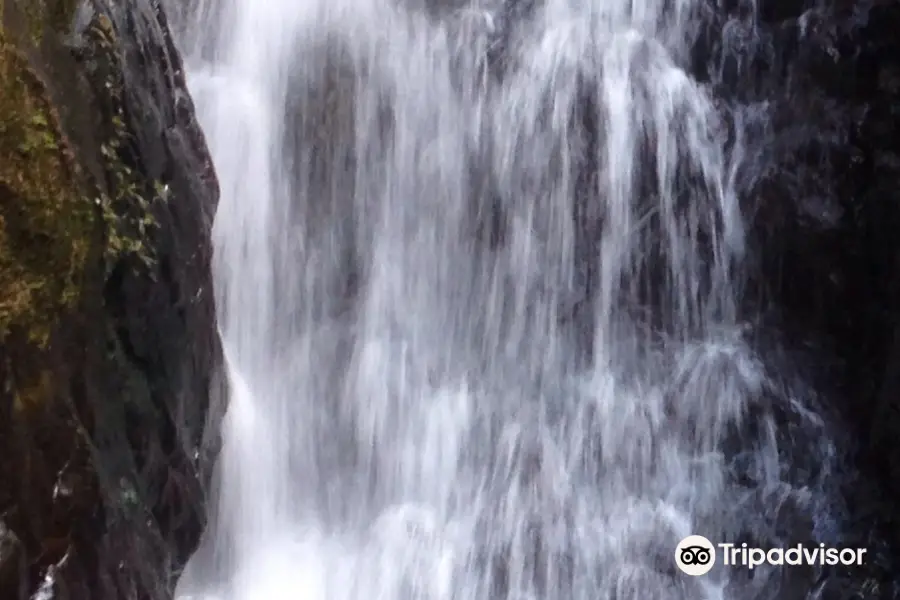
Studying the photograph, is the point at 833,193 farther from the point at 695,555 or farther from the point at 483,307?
the point at 695,555

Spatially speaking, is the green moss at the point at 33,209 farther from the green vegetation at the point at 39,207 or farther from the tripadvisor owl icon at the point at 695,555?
the tripadvisor owl icon at the point at 695,555

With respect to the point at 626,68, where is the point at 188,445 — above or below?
below

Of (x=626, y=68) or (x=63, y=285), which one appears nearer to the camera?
(x=63, y=285)

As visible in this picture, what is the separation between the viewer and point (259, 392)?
8094 mm

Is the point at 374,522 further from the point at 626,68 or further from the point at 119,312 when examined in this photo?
the point at 626,68

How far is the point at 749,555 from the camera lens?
7.38 metres

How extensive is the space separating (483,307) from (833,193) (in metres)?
3.61

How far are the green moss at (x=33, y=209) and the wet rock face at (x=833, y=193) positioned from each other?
6.42 m

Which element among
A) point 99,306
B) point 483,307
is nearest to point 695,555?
point 483,307

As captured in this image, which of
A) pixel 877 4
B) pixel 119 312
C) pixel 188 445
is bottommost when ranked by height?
pixel 188 445

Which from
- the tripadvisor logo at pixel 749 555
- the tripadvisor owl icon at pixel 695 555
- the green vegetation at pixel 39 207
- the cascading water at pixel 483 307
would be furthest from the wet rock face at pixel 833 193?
the green vegetation at pixel 39 207

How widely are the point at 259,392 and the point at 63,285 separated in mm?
3943

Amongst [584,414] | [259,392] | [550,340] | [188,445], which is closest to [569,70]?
[550,340]

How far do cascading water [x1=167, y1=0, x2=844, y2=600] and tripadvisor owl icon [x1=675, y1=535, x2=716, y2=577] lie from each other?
98 millimetres
